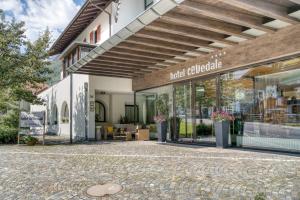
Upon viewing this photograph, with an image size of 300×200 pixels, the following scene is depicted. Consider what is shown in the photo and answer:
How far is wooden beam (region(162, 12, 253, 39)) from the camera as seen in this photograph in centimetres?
688

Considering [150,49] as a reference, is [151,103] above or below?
below

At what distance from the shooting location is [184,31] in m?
7.86

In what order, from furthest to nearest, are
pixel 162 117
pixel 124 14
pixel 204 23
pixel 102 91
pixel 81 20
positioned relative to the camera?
pixel 81 20, pixel 102 91, pixel 124 14, pixel 162 117, pixel 204 23

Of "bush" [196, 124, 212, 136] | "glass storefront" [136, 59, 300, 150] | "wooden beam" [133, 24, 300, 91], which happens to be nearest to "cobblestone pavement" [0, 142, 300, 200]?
"glass storefront" [136, 59, 300, 150]

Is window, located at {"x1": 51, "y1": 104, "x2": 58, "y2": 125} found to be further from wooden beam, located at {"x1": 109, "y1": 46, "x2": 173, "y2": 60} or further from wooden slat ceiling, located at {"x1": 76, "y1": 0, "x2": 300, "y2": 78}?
wooden beam, located at {"x1": 109, "y1": 46, "x2": 173, "y2": 60}

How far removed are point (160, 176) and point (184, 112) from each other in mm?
6411

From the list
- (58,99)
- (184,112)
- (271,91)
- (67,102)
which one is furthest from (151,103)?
(58,99)

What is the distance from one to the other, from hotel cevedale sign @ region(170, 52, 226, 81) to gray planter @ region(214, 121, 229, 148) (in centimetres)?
187

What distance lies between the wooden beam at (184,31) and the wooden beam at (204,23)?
0.69 ft

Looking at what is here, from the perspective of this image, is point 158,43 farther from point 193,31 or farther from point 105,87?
point 105,87

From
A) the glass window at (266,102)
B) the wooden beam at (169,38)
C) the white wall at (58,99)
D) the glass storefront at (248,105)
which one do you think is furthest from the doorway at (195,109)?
the white wall at (58,99)

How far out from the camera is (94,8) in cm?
1678

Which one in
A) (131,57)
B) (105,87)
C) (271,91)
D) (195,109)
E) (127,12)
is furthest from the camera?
(127,12)

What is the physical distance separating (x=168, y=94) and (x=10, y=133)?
23.7ft
